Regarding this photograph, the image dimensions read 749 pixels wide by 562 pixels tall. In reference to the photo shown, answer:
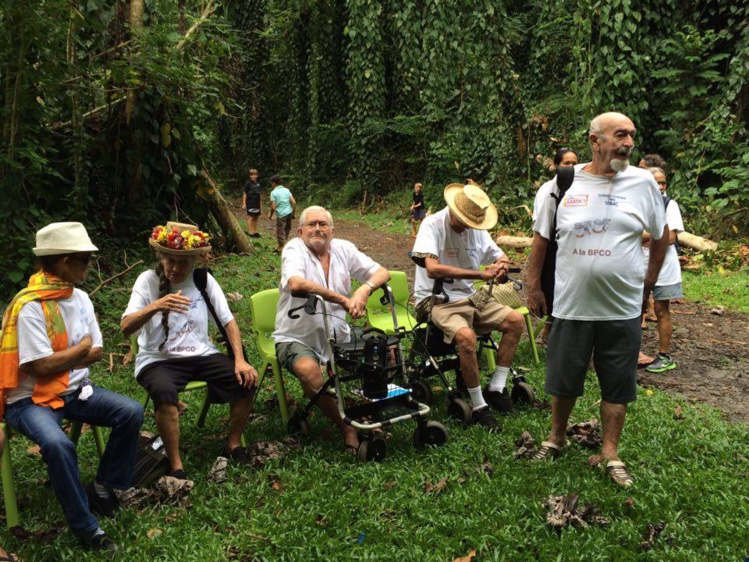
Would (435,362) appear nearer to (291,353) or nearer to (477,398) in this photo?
(477,398)

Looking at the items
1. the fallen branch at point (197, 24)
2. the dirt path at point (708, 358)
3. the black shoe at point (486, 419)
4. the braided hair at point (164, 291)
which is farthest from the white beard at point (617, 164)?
the fallen branch at point (197, 24)

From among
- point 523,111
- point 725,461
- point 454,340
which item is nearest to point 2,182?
point 454,340

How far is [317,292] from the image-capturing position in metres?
4.24

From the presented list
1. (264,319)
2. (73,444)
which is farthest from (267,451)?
(73,444)

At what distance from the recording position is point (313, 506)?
141 inches

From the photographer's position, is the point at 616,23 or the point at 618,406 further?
the point at 616,23

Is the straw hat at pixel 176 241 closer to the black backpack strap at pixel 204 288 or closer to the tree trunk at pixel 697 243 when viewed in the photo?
the black backpack strap at pixel 204 288

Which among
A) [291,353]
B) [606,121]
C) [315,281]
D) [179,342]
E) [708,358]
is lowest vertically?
[708,358]

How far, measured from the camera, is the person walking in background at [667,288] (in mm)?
5703

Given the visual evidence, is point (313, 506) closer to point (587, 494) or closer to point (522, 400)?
point (587, 494)

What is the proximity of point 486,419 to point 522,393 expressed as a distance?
645 mm

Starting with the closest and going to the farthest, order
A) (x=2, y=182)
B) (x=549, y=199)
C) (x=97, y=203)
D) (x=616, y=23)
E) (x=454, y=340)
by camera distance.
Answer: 1. (x=549, y=199)
2. (x=454, y=340)
3. (x=2, y=182)
4. (x=97, y=203)
5. (x=616, y=23)

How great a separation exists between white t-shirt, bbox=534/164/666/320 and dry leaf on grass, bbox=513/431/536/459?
3.34 ft

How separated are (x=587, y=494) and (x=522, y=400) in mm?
1561
